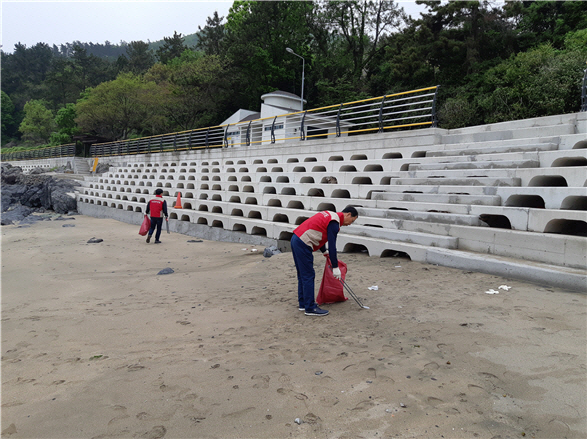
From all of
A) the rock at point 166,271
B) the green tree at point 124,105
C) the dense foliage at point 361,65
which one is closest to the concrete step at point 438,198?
the rock at point 166,271

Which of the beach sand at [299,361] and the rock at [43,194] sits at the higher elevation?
the rock at [43,194]

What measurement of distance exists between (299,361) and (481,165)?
601cm

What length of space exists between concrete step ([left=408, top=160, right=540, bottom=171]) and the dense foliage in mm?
7339

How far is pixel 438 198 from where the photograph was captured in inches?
287

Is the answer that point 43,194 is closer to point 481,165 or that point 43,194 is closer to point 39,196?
point 39,196

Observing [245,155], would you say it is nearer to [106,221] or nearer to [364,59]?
[106,221]

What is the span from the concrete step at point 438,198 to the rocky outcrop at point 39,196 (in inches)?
819

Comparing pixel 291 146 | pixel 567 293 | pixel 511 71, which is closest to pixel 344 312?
pixel 567 293

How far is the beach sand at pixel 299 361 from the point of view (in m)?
2.41

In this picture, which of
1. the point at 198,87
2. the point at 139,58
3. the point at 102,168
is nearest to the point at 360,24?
the point at 198,87

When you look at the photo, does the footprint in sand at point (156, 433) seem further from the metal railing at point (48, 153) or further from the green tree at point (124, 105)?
the metal railing at point (48, 153)

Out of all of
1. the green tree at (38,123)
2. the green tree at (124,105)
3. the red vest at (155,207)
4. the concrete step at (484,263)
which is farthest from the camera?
the green tree at (38,123)

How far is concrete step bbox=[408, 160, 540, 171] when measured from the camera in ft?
21.9

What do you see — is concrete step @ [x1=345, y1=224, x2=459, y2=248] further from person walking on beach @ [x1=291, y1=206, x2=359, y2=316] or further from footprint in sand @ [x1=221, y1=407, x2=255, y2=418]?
footprint in sand @ [x1=221, y1=407, x2=255, y2=418]
